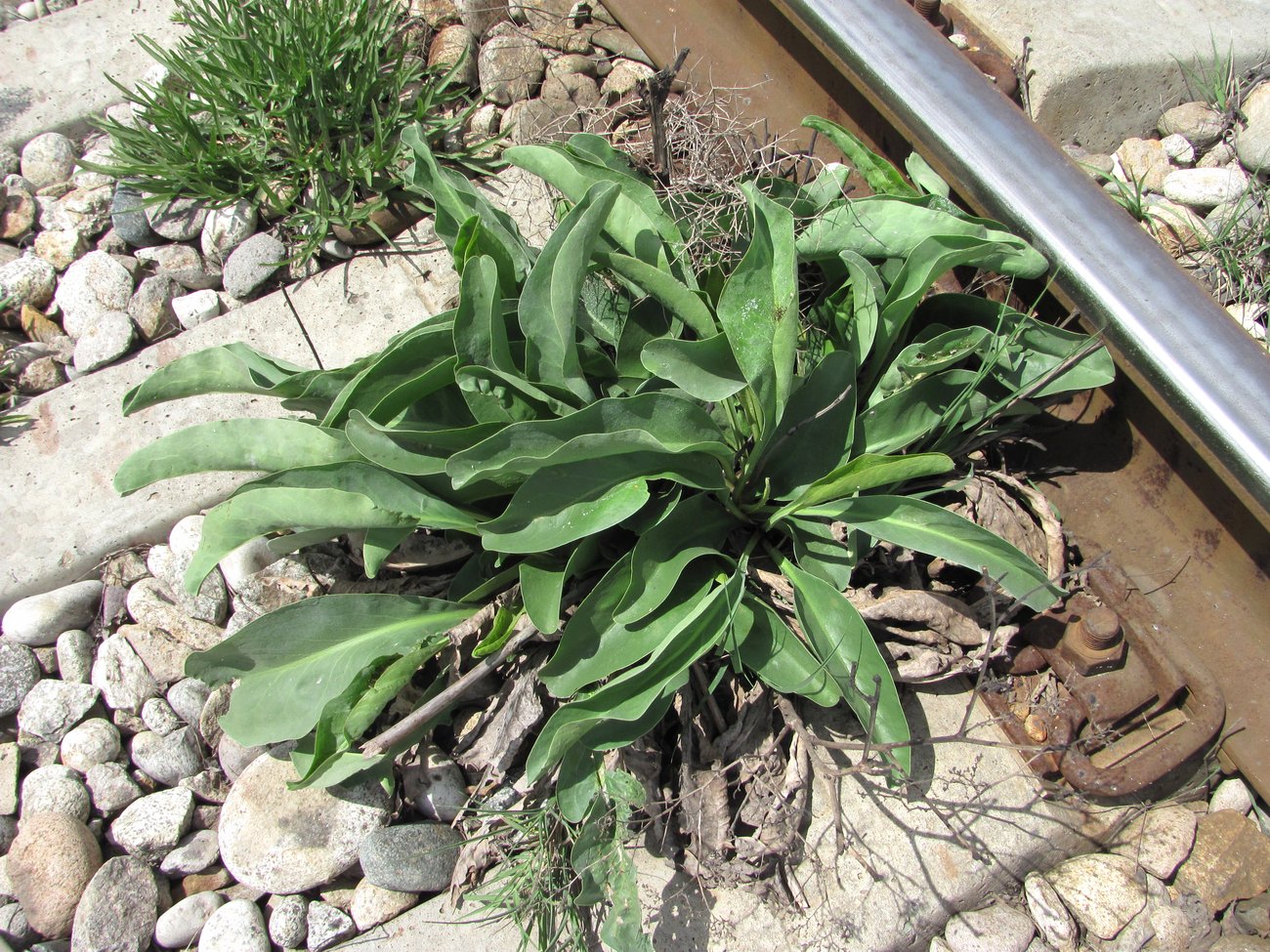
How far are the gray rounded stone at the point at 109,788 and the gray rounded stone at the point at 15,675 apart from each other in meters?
0.30

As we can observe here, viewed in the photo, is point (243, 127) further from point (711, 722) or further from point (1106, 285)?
point (1106, 285)

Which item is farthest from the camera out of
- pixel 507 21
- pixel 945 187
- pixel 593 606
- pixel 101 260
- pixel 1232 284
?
pixel 507 21

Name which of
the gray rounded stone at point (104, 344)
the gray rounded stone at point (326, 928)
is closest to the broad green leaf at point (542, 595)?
the gray rounded stone at point (326, 928)

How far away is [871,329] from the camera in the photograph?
6.78ft

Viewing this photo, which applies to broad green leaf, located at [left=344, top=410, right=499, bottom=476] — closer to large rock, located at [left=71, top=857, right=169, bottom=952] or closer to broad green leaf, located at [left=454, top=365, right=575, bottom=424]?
broad green leaf, located at [left=454, top=365, right=575, bottom=424]

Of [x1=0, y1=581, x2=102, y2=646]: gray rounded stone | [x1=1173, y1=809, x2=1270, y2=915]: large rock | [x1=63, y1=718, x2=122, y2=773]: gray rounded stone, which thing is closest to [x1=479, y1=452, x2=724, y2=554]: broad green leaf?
[x1=63, y1=718, x2=122, y2=773]: gray rounded stone

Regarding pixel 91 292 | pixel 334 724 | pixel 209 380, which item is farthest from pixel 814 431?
pixel 91 292

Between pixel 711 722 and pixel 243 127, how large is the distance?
231 centimetres

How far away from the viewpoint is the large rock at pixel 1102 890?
78.3 inches

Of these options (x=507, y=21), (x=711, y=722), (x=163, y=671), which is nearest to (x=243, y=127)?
(x=507, y=21)

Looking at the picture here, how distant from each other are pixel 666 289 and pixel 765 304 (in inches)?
8.2

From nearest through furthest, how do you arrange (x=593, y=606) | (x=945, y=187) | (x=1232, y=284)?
(x=593, y=606) → (x=945, y=187) → (x=1232, y=284)

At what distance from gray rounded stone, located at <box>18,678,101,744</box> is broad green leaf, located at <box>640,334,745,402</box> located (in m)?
1.66

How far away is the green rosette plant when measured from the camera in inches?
73.5
